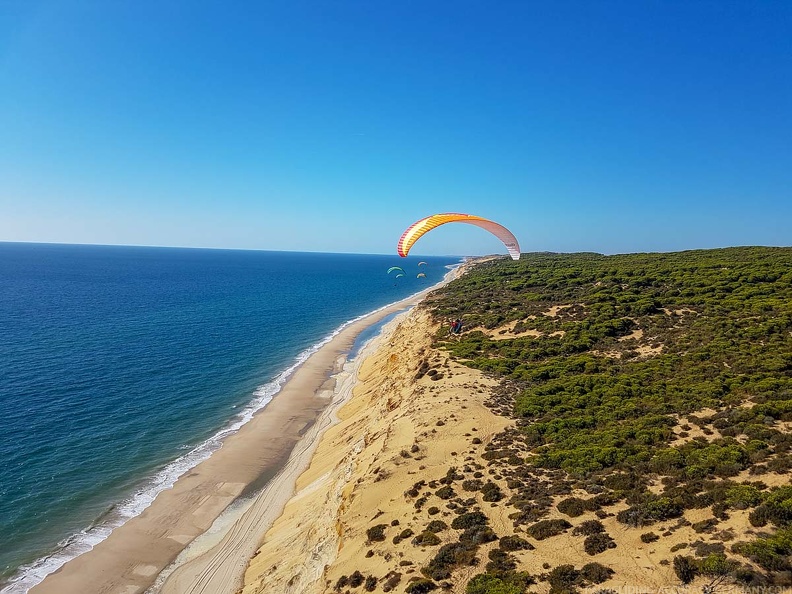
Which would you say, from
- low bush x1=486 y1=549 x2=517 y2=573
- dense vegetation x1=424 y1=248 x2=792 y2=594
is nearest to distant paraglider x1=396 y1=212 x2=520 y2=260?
dense vegetation x1=424 y1=248 x2=792 y2=594

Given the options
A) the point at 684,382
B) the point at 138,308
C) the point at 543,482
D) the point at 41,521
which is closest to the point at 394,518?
the point at 543,482

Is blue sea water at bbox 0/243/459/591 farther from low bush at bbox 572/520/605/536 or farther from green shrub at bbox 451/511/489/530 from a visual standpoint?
low bush at bbox 572/520/605/536

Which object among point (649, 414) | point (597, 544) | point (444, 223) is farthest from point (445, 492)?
point (444, 223)

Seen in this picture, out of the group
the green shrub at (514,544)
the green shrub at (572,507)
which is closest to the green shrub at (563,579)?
the green shrub at (514,544)

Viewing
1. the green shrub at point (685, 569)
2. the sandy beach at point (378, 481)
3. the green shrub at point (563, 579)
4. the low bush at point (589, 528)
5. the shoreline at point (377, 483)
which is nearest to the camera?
the green shrub at point (685, 569)

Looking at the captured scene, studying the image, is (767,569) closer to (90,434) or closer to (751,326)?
(751,326)

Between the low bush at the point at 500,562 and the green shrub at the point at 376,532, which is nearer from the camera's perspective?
the low bush at the point at 500,562

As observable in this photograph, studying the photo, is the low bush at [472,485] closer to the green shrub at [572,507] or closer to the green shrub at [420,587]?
the green shrub at [572,507]

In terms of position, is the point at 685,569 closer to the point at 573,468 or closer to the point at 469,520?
the point at 469,520

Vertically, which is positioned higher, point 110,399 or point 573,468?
point 573,468
